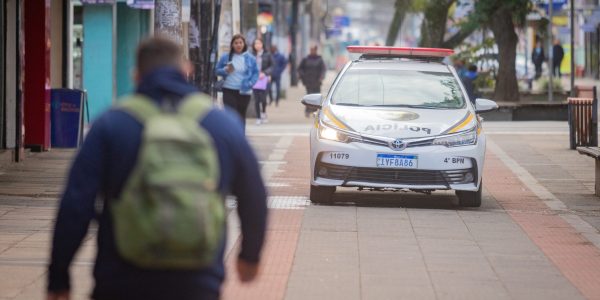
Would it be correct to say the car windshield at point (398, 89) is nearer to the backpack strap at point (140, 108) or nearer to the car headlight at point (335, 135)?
the car headlight at point (335, 135)

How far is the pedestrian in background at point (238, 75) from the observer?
704 inches

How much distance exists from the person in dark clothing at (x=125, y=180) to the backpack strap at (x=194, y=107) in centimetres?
3

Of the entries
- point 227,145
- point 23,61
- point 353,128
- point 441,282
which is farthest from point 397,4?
point 227,145

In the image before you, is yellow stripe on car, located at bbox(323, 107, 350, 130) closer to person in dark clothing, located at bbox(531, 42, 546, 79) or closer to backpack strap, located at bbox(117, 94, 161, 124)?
backpack strap, located at bbox(117, 94, 161, 124)

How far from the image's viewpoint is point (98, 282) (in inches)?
169

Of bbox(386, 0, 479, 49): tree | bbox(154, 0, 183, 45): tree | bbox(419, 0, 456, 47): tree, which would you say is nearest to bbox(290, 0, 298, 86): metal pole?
bbox(386, 0, 479, 49): tree

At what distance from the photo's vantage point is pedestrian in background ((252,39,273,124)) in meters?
27.3

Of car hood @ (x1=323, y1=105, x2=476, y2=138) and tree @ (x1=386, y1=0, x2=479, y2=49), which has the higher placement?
tree @ (x1=386, y1=0, x2=479, y2=49)

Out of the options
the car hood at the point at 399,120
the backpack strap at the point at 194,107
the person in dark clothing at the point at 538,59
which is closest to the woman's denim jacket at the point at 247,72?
the car hood at the point at 399,120

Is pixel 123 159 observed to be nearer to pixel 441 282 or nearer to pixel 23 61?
pixel 441 282

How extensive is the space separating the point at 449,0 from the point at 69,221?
109ft

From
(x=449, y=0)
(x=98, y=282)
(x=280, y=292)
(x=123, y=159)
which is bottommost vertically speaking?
(x=280, y=292)

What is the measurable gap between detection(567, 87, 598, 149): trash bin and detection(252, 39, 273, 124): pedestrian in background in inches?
284

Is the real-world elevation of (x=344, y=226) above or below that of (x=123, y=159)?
below
